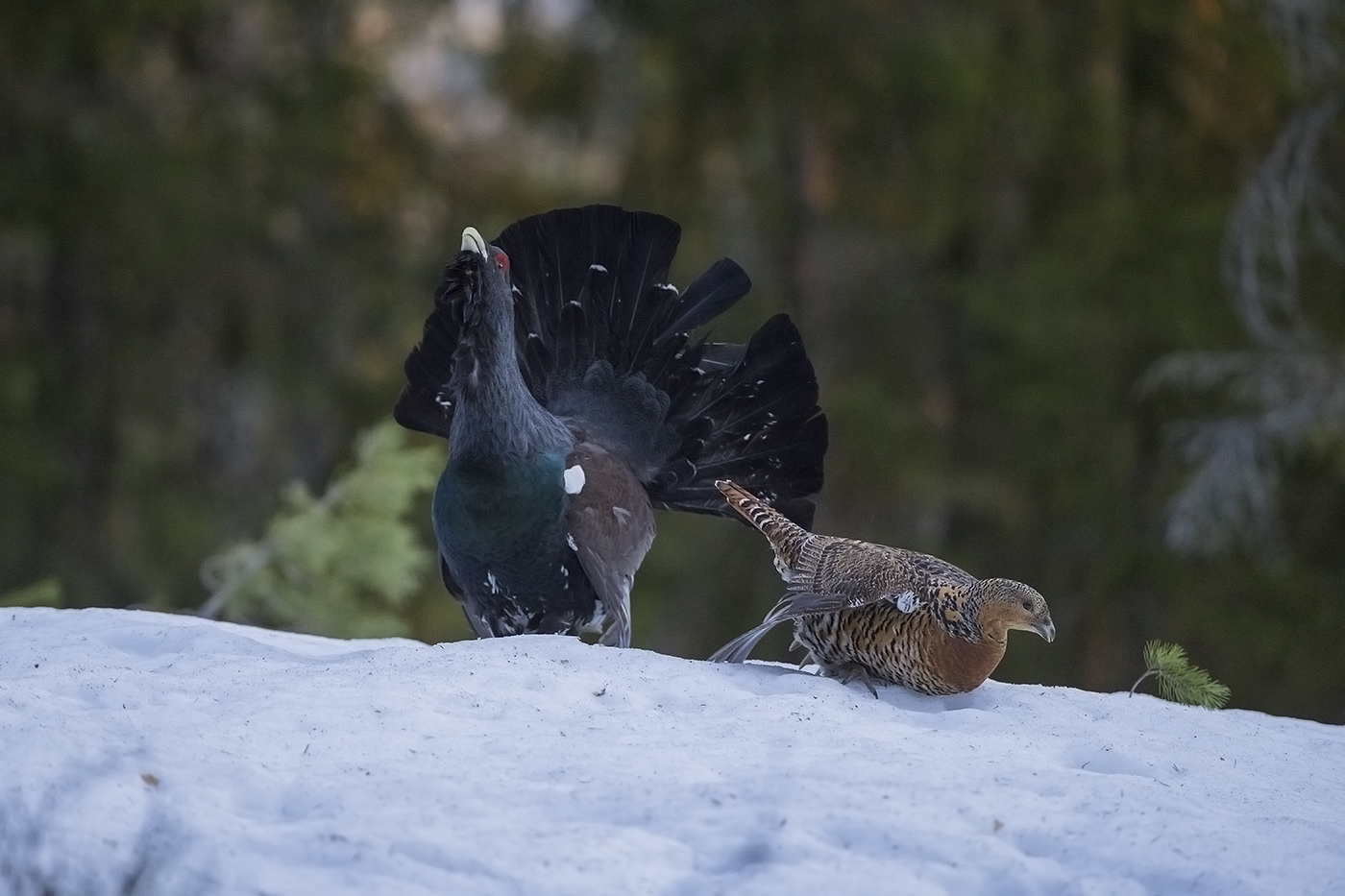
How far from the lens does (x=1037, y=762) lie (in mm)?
3250

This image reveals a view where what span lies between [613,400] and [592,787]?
8.24ft

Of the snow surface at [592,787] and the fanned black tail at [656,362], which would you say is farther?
the fanned black tail at [656,362]

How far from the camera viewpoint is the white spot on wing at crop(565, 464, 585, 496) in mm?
4648

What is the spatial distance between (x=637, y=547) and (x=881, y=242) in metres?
8.38

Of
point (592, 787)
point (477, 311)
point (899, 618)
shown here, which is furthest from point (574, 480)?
point (592, 787)

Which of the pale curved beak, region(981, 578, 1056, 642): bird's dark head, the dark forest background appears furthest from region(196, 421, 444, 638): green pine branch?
region(981, 578, 1056, 642): bird's dark head

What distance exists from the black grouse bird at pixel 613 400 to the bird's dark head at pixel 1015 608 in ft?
4.55

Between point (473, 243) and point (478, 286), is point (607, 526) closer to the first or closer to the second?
point (478, 286)

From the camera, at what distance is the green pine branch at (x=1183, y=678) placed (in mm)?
4207

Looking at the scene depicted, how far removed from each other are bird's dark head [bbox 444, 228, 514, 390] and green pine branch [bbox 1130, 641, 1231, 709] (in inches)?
81.7

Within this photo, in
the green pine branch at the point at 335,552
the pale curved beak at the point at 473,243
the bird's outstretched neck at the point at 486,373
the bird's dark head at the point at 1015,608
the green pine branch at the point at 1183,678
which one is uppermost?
the pale curved beak at the point at 473,243

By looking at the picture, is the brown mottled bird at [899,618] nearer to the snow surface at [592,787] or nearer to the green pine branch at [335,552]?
the snow surface at [592,787]

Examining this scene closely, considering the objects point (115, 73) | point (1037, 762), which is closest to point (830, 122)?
point (115, 73)

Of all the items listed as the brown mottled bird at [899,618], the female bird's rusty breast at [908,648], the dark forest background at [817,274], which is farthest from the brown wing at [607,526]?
the dark forest background at [817,274]
